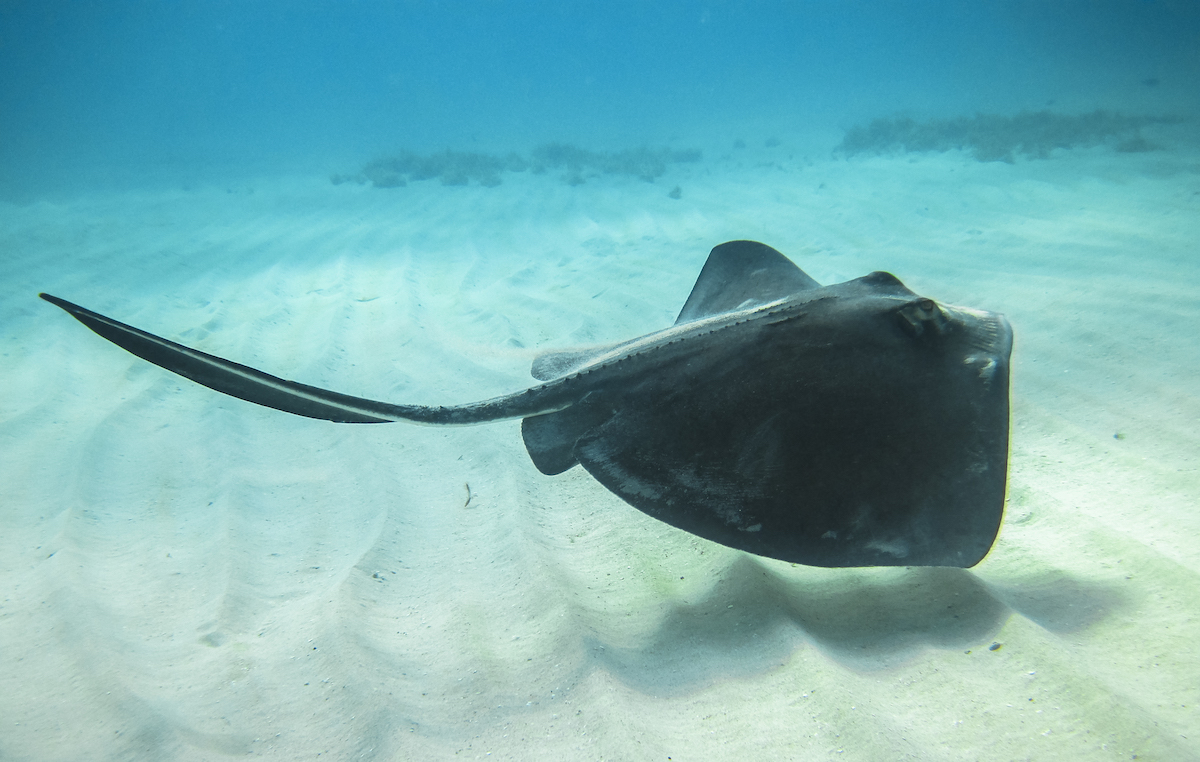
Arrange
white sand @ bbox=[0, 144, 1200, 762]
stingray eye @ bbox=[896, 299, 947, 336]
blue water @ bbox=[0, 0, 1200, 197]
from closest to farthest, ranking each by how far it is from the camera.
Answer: white sand @ bbox=[0, 144, 1200, 762] → stingray eye @ bbox=[896, 299, 947, 336] → blue water @ bbox=[0, 0, 1200, 197]

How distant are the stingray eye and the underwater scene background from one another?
1.03m

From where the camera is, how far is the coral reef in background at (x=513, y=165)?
51.2ft

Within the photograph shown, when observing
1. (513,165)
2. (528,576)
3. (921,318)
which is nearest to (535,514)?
(528,576)

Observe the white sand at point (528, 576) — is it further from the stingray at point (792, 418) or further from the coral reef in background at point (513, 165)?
the coral reef in background at point (513, 165)

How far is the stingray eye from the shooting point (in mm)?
2033

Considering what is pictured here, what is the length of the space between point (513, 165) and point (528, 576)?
18423 millimetres

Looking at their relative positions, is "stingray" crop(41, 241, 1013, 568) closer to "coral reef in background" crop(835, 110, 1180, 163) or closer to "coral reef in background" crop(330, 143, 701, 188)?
"coral reef in background" crop(330, 143, 701, 188)

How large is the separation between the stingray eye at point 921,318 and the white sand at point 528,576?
3.26 feet

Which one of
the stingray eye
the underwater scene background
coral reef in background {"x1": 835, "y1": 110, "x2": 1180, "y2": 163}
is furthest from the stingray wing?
coral reef in background {"x1": 835, "y1": 110, "x2": 1180, "y2": 163}

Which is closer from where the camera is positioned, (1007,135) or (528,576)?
(528,576)

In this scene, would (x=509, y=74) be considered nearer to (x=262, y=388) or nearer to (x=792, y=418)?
(x=262, y=388)

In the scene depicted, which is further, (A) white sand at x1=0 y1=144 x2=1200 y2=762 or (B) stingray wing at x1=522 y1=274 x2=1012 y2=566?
(B) stingray wing at x1=522 y1=274 x2=1012 y2=566

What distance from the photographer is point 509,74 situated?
271ft

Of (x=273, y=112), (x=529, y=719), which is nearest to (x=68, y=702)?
(x=529, y=719)
